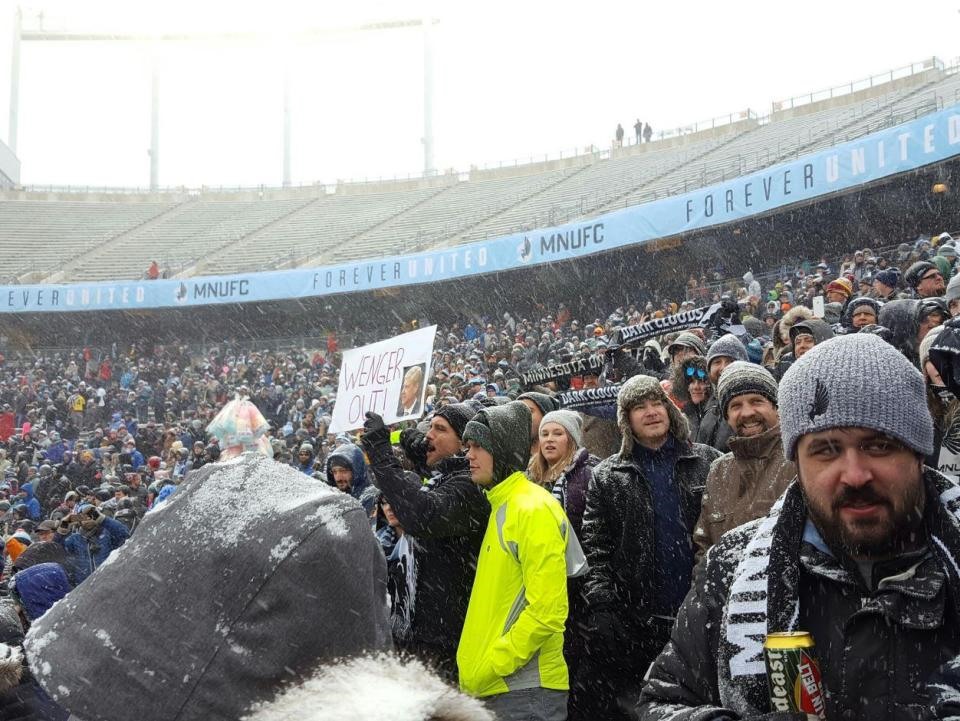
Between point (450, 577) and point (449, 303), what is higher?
point (449, 303)

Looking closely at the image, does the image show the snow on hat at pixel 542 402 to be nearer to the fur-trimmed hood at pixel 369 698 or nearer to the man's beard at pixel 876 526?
the man's beard at pixel 876 526

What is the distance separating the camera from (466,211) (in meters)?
30.0

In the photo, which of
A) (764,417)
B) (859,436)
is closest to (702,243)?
(764,417)

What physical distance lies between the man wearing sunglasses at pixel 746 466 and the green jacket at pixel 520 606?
50 cm

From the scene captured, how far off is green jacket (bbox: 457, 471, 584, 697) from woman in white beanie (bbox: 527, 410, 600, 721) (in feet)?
1.80

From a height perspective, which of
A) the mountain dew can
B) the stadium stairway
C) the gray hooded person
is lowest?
the mountain dew can

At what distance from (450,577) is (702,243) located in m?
17.3

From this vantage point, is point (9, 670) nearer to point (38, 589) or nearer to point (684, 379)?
point (38, 589)

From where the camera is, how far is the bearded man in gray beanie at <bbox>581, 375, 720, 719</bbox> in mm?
3279

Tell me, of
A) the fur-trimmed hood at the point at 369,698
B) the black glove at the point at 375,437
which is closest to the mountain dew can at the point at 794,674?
the fur-trimmed hood at the point at 369,698

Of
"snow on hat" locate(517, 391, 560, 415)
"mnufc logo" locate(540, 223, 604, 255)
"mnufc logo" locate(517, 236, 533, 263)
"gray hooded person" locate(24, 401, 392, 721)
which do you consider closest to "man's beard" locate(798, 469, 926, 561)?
"gray hooded person" locate(24, 401, 392, 721)

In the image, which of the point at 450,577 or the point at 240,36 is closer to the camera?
the point at 450,577

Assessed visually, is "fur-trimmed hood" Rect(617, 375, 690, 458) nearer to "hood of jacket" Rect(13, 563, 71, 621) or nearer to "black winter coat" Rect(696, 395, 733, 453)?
"black winter coat" Rect(696, 395, 733, 453)

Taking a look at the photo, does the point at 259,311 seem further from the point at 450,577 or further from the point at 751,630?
the point at 751,630
